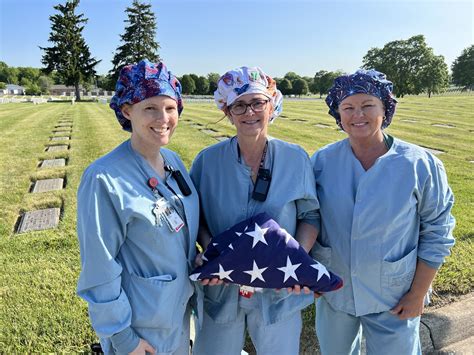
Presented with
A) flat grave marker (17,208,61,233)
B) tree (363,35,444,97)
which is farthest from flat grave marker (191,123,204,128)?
tree (363,35,444,97)

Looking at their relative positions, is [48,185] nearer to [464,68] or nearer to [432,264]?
[432,264]

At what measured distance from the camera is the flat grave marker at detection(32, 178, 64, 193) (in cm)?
573

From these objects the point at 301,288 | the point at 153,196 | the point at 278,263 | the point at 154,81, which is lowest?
the point at 301,288

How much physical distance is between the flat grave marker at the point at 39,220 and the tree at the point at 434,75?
6799cm

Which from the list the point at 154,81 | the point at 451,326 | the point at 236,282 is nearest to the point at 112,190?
the point at 154,81

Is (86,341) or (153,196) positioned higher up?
(153,196)

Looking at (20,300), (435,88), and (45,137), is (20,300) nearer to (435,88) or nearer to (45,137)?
(45,137)

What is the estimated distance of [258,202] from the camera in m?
1.94

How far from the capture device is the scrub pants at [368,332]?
2.01 metres

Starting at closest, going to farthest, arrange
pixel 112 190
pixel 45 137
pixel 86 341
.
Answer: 1. pixel 112 190
2. pixel 86 341
3. pixel 45 137

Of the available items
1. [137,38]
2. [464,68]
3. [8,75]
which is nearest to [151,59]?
[137,38]

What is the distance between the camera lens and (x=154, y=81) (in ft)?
5.40

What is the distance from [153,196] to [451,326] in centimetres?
Answer: 255

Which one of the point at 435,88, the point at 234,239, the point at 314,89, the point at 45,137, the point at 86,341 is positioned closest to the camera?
the point at 234,239
